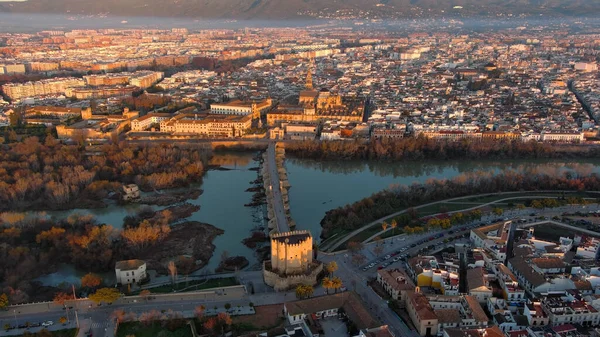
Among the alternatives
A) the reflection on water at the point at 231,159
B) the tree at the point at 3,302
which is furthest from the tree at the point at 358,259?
the reflection on water at the point at 231,159

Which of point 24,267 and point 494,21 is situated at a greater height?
point 494,21

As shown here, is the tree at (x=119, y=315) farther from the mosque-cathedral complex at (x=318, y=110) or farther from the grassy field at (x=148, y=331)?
the mosque-cathedral complex at (x=318, y=110)

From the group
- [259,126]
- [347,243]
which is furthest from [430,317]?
[259,126]

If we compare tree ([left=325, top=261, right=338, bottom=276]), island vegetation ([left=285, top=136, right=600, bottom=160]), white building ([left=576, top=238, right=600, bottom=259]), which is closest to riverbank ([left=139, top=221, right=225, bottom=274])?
tree ([left=325, top=261, right=338, bottom=276])

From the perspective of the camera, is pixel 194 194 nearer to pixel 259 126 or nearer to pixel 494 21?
pixel 259 126

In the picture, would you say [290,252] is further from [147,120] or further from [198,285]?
[147,120]

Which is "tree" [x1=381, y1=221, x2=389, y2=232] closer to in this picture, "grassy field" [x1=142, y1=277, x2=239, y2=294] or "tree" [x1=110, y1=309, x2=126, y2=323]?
"grassy field" [x1=142, y1=277, x2=239, y2=294]
